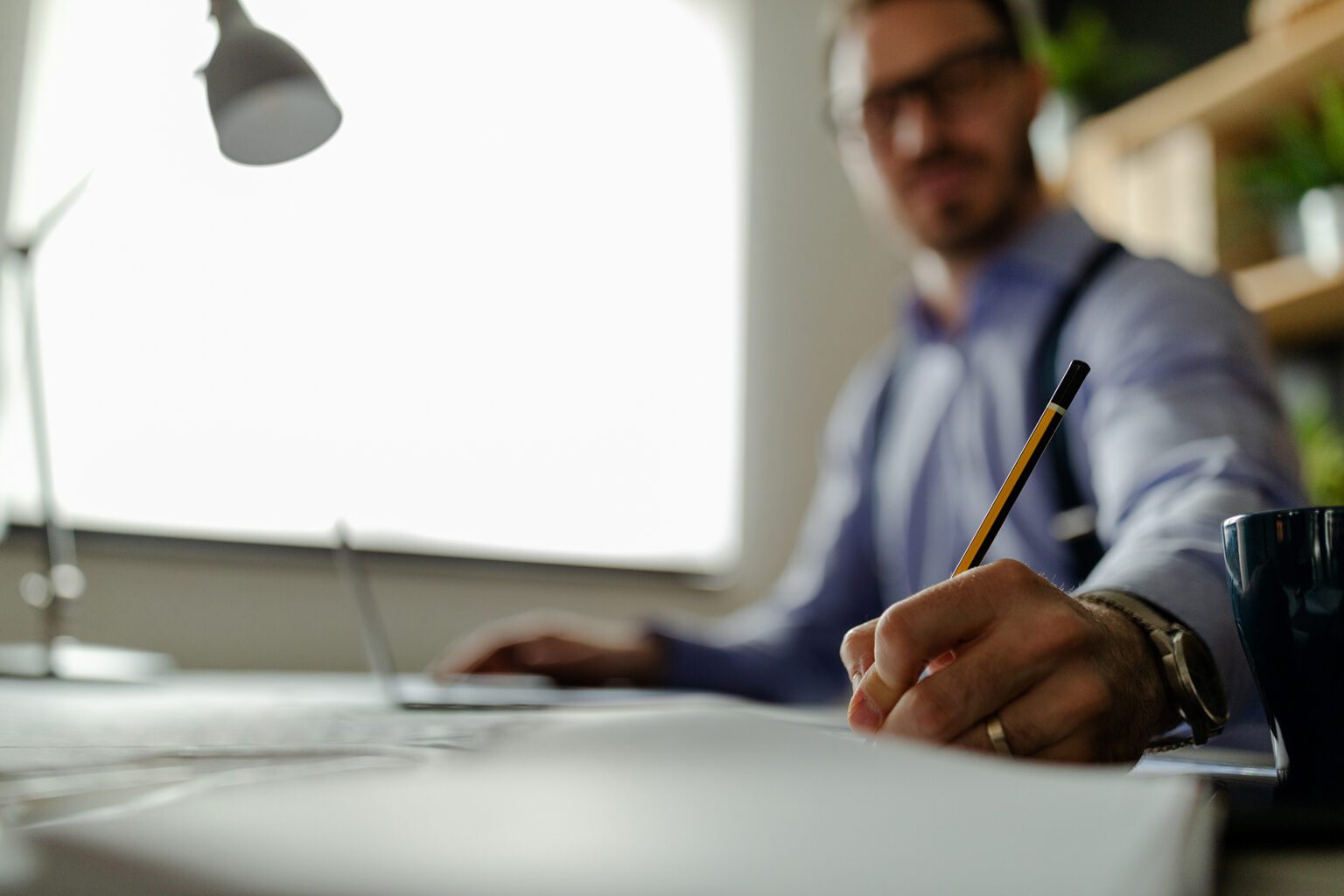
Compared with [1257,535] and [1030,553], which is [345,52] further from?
[1257,535]

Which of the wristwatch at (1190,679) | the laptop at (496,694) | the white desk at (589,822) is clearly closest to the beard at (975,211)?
the laptop at (496,694)

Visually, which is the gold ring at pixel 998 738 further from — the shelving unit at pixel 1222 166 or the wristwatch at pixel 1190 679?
the shelving unit at pixel 1222 166

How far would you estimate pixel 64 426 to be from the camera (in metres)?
1.33

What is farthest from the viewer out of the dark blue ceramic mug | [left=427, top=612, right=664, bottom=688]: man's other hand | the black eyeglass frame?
the black eyeglass frame

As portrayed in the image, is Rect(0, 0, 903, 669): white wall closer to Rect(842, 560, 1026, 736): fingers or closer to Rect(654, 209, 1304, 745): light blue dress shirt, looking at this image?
Rect(654, 209, 1304, 745): light blue dress shirt

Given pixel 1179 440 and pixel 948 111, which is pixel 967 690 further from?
pixel 948 111

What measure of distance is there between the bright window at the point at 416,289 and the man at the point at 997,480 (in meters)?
0.44

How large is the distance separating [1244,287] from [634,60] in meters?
1.10

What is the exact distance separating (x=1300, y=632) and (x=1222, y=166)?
1.63 meters

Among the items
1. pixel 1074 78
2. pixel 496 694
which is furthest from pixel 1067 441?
pixel 1074 78

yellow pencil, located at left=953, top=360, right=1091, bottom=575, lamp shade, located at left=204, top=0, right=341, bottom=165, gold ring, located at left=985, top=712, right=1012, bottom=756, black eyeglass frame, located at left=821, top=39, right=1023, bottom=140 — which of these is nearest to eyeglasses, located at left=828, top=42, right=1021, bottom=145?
black eyeglass frame, located at left=821, top=39, right=1023, bottom=140

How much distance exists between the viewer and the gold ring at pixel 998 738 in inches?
13.1

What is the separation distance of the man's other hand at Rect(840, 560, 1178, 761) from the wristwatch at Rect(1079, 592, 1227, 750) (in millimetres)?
35

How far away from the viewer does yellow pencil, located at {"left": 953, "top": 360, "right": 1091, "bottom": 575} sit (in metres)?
0.38
